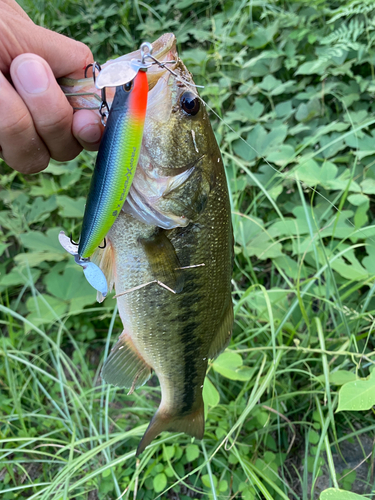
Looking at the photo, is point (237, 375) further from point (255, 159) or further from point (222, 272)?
point (255, 159)

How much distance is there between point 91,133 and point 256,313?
52.9 inches

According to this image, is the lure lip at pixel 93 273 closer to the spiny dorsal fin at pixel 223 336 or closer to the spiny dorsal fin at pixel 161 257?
the spiny dorsal fin at pixel 161 257

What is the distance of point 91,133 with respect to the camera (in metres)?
0.95

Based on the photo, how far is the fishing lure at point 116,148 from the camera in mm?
648

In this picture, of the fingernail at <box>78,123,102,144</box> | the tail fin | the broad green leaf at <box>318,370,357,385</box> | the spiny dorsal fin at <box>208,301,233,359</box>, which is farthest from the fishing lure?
the broad green leaf at <box>318,370,357,385</box>

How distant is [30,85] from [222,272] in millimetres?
765

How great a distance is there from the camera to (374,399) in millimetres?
968

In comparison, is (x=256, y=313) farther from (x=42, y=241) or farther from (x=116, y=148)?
(x=42, y=241)

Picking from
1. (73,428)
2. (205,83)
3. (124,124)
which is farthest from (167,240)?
(205,83)

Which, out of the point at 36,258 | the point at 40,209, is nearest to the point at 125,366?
the point at 36,258

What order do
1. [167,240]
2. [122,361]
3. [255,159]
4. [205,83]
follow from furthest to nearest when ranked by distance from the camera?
1. [205,83]
2. [255,159]
3. [122,361]
4. [167,240]

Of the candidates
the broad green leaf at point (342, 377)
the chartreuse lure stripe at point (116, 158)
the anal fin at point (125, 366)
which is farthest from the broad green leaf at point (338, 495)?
the chartreuse lure stripe at point (116, 158)

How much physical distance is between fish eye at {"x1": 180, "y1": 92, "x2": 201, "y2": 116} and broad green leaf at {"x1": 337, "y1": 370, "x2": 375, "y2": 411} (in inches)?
38.8

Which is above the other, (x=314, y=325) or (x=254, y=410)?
(x=314, y=325)
